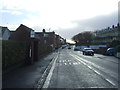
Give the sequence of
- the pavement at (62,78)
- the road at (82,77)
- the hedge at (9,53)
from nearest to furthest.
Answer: the pavement at (62,78) < the road at (82,77) < the hedge at (9,53)

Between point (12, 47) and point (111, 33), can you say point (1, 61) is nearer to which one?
point (12, 47)

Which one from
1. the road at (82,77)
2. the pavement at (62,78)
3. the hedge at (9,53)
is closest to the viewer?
the pavement at (62,78)

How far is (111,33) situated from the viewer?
326ft

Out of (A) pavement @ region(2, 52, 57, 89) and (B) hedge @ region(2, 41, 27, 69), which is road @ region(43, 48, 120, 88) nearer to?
(A) pavement @ region(2, 52, 57, 89)

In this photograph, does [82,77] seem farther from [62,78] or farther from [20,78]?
[20,78]

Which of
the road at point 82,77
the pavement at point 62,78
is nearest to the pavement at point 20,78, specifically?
the pavement at point 62,78

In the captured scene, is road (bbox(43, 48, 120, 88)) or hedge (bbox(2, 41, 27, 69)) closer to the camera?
road (bbox(43, 48, 120, 88))

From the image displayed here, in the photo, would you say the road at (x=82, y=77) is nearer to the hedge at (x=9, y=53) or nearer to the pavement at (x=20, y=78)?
the pavement at (x=20, y=78)

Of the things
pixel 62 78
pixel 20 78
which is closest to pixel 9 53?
pixel 20 78

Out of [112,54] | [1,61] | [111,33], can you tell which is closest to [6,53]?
[1,61]

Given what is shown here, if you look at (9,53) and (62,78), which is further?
(9,53)

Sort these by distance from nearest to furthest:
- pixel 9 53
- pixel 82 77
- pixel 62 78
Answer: pixel 62 78
pixel 82 77
pixel 9 53

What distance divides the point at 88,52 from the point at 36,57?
20.9 meters

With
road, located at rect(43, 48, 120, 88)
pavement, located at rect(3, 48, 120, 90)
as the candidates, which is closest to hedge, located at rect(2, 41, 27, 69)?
pavement, located at rect(3, 48, 120, 90)
